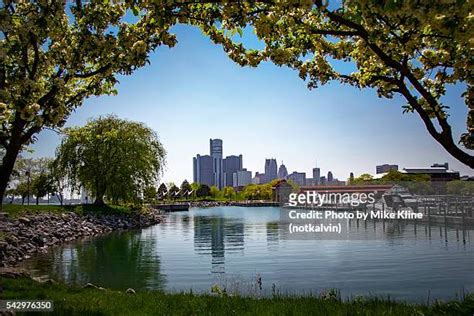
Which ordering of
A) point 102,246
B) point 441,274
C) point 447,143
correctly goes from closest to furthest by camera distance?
point 447,143 → point 441,274 → point 102,246

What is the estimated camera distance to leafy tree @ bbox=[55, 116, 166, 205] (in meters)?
48.3

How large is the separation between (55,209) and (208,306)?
121 ft

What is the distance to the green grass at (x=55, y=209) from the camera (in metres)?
33.7

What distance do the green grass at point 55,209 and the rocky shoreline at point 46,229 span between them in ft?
3.03

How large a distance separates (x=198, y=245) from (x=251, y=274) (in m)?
12.4

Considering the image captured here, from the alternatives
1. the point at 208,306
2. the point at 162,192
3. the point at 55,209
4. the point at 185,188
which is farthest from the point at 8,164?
the point at 185,188

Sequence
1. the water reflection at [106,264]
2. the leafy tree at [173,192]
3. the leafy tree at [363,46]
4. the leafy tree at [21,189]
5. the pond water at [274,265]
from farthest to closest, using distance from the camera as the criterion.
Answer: the leafy tree at [173,192] → the leafy tree at [21,189] → the water reflection at [106,264] → the pond water at [274,265] → the leafy tree at [363,46]

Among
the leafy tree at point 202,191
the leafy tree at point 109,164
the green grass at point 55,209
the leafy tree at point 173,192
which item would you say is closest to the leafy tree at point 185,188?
the leafy tree at point 202,191

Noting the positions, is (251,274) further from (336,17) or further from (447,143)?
(336,17)

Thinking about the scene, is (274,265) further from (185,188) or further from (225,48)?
(185,188)

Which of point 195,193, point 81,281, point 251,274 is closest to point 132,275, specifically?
point 81,281

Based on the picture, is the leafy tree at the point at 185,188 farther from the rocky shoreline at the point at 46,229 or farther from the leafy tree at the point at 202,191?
the rocky shoreline at the point at 46,229

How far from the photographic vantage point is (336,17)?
6754 mm

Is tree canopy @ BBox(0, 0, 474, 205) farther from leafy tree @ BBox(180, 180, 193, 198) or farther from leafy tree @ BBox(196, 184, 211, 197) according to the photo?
leafy tree @ BBox(196, 184, 211, 197)
